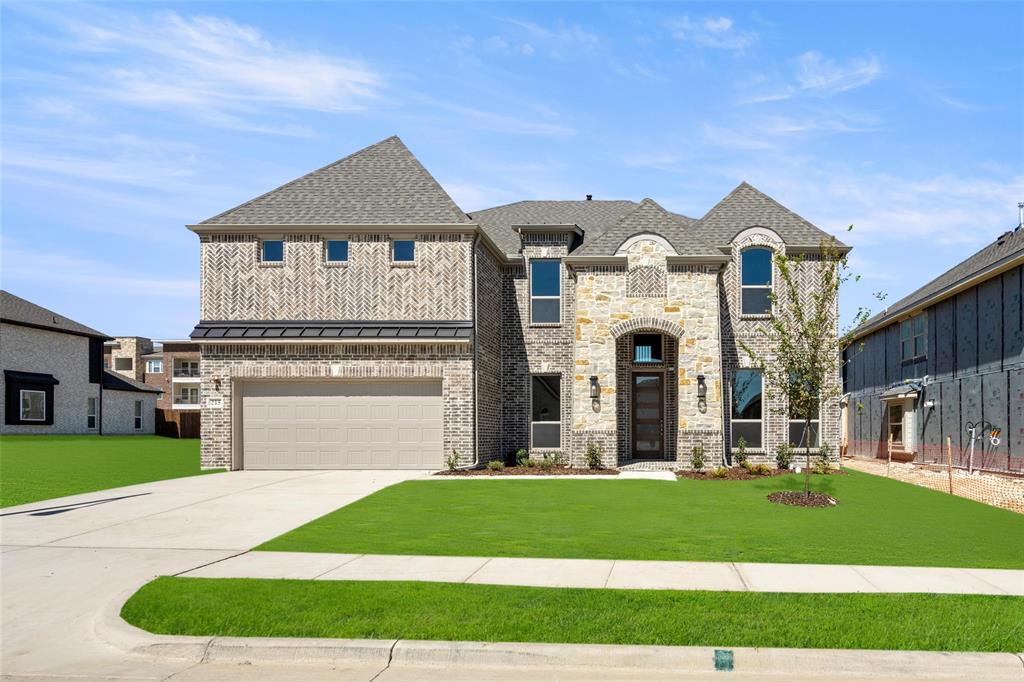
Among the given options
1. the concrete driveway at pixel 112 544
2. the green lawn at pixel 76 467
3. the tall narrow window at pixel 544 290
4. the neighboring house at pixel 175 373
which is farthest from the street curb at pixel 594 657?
the neighboring house at pixel 175 373

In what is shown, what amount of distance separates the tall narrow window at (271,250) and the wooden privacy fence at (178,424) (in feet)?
91.6

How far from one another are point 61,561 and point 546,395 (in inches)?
691

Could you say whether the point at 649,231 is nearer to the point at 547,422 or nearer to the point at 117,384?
the point at 547,422

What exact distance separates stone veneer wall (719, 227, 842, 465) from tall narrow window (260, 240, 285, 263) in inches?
517

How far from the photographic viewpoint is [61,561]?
10.8 metres

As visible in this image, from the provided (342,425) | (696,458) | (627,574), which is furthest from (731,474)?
(627,574)

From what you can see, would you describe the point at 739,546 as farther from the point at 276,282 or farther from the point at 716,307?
the point at 276,282

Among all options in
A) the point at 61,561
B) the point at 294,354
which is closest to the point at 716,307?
the point at 294,354

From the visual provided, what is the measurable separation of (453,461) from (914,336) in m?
19.2

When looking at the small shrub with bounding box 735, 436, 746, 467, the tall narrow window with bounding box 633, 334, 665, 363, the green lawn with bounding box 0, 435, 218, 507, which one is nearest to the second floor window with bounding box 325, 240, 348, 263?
the green lawn with bounding box 0, 435, 218, 507

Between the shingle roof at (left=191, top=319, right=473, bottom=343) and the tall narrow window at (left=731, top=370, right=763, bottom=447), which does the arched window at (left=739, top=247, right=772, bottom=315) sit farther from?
the shingle roof at (left=191, top=319, right=473, bottom=343)

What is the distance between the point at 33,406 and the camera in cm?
4066

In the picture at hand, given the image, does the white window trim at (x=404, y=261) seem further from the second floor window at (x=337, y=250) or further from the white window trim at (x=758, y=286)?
the white window trim at (x=758, y=286)

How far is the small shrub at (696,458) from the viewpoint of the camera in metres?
23.1
